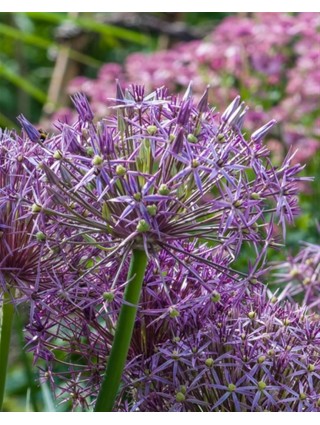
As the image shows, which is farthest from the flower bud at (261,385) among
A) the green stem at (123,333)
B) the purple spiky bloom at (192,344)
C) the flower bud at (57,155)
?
the flower bud at (57,155)

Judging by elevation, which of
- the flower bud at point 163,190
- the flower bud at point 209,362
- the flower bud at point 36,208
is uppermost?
the flower bud at point 163,190

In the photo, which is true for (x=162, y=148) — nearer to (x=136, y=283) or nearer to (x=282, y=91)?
(x=136, y=283)

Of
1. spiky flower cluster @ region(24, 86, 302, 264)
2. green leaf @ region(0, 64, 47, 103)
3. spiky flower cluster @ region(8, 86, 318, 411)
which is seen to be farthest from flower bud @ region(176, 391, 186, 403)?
green leaf @ region(0, 64, 47, 103)

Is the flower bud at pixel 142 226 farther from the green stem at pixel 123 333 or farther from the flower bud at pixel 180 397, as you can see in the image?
the flower bud at pixel 180 397

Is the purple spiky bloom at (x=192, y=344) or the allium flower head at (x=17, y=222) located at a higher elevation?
the allium flower head at (x=17, y=222)

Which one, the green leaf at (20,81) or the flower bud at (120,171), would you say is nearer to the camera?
the flower bud at (120,171)

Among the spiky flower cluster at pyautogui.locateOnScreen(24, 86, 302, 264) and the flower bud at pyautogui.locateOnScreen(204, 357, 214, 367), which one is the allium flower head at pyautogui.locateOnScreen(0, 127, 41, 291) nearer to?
the spiky flower cluster at pyautogui.locateOnScreen(24, 86, 302, 264)
